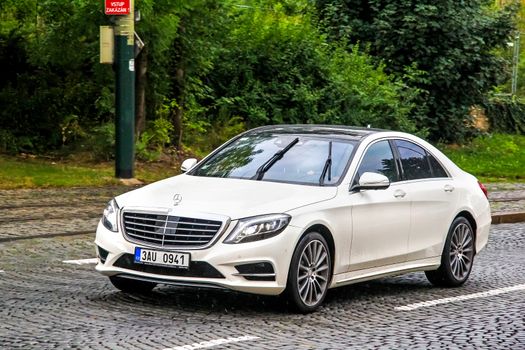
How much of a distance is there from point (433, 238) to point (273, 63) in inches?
656

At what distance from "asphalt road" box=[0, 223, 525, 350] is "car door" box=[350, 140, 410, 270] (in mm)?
416

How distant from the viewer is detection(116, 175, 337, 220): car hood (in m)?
9.32

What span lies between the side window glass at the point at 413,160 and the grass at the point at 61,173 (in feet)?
28.8

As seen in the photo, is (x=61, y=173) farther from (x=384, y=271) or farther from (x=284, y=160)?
(x=384, y=271)

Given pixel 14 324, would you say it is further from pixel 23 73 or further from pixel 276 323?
pixel 23 73

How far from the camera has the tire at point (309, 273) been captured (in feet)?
30.7

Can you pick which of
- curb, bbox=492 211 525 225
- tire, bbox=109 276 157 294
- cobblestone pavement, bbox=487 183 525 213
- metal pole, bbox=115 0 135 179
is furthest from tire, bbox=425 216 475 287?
metal pole, bbox=115 0 135 179

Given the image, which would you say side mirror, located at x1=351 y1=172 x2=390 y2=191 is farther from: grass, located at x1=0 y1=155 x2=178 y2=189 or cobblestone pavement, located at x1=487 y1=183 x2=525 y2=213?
cobblestone pavement, located at x1=487 y1=183 x2=525 y2=213

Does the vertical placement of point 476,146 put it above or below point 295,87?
below

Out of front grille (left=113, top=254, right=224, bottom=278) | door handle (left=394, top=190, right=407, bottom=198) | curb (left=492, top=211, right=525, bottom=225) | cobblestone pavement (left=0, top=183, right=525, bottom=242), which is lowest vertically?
curb (left=492, top=211, right=525, bottom=225)

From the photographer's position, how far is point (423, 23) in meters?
31.9

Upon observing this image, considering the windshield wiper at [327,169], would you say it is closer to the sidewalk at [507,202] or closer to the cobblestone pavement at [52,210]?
the cobblestone pavement at [52,210]

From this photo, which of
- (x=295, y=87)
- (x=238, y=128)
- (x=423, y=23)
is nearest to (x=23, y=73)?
(x=238, y=128)

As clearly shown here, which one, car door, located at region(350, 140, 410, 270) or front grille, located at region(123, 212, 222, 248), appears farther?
car door, located at region(350, 140, 410, 270)
